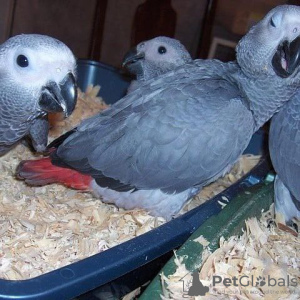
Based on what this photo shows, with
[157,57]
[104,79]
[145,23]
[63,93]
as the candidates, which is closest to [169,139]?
[63,93]

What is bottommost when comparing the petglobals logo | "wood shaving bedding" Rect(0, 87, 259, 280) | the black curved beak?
"wood shaving bedding" Rect(0, 87, 259, 280)

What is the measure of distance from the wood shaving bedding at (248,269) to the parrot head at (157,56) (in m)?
0.73

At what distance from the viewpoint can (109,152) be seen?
48.5 inches

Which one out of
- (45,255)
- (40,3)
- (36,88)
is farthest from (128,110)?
(40,3)

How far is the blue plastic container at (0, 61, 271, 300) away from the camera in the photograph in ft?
2.83

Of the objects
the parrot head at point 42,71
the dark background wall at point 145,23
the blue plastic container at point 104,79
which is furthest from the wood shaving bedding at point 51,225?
the dark background wall at point 145,23

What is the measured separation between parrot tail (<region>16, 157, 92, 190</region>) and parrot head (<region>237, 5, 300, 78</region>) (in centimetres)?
62

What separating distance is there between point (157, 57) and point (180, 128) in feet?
1.89

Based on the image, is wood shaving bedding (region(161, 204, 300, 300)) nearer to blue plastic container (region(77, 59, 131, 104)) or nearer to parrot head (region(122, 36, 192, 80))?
parrot head (region(122, 36, 192, 80))

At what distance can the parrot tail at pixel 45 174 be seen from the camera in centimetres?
131

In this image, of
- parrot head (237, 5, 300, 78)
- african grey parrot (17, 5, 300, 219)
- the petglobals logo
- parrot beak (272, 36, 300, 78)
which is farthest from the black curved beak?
the petglobals logo

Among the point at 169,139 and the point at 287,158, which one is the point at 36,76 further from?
the point at 287,158

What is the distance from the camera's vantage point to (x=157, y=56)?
166cm

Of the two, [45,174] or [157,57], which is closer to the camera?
[45,174]
